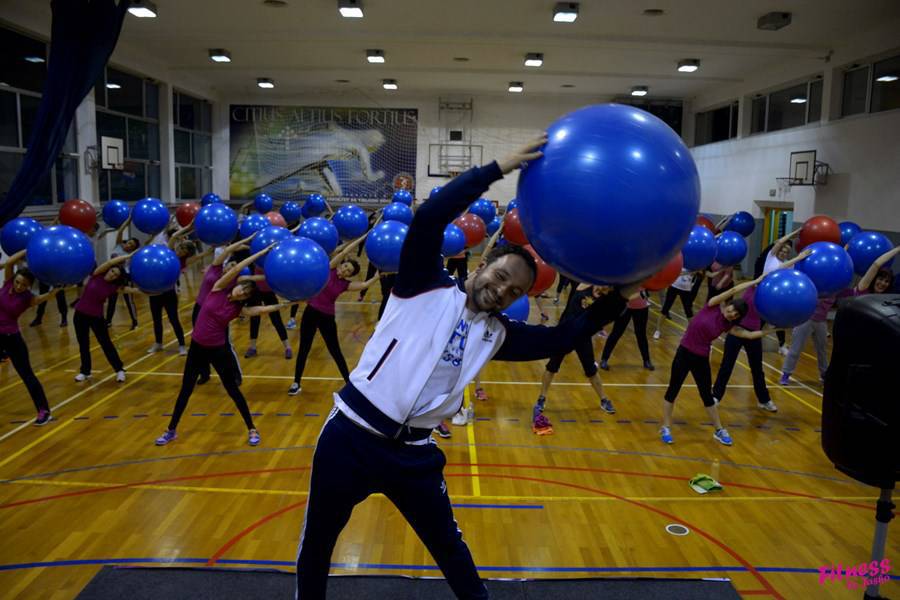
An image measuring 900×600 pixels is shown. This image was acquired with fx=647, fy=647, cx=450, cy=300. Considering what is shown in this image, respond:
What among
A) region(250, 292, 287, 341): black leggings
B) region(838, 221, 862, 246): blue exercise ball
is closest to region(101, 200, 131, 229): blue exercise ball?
region(250, 292, 287, 341): black leggings

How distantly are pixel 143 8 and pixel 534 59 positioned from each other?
7.45 m

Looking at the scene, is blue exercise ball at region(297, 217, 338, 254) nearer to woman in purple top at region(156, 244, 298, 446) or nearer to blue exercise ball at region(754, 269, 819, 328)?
woman in purple top at region(156, 244, 298, 446)

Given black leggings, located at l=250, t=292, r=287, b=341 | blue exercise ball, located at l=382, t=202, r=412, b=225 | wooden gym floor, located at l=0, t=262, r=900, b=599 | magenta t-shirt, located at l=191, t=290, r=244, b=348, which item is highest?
blue exercise ball, located at l=382, t=202, r=412, b=225

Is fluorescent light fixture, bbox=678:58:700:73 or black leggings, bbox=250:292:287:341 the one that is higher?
fluorescent light fixture, bbox=678:58:700:73

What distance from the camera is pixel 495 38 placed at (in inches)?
484

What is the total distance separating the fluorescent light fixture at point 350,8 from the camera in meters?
10.1

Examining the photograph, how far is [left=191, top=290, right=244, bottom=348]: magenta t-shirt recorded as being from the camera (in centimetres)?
536

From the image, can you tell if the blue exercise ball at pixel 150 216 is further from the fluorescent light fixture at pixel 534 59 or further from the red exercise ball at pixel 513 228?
the fluorescent light fixture at pixel 534 59

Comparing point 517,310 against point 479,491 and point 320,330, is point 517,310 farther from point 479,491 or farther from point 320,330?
point 320,330

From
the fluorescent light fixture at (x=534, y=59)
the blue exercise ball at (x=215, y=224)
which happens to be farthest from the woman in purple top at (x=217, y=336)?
the fluorescent light fixture at (x=534, y=59)

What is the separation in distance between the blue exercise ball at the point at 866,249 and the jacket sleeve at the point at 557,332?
6.28 m

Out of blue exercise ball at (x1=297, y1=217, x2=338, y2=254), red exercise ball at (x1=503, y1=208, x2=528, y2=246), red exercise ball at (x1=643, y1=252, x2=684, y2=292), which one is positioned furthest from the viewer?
blue exercise ball at (x1=297, y1=217, x2=338, y2=254)

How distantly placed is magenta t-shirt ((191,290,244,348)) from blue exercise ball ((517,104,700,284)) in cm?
386

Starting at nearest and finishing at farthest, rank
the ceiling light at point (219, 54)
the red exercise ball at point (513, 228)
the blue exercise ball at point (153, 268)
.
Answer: the red exercise ball at point (513, 228)
the blue exercise ball at point (153, 268)
the ceiling light at point (219, 54)
